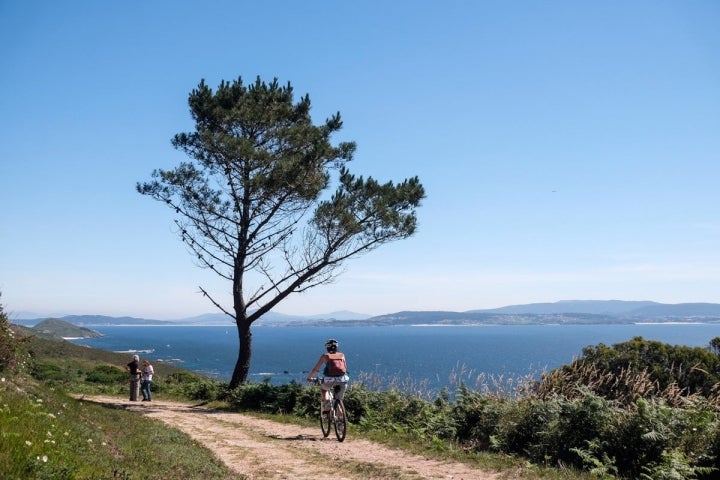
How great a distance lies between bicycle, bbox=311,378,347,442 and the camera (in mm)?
11709

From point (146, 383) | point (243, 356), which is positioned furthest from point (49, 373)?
point (243, 356)

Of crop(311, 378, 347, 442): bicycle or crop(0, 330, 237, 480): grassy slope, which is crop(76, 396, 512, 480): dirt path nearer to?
crop(311, 378, 347, 442): bicycle

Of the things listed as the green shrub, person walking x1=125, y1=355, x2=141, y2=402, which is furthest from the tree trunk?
the green shrub

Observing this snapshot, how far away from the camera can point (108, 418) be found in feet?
41.9

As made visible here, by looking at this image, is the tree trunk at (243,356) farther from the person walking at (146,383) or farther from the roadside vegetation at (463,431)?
the roadside vegetation at (463,431)

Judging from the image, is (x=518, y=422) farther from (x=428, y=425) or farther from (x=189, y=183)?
(x=189, y=183)

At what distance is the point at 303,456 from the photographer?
33.0ft

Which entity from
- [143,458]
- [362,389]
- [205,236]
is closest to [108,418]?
[143,458]

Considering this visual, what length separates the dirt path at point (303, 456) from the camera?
8.61m

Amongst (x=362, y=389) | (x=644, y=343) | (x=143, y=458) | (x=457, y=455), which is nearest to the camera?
(x=143, y=458)

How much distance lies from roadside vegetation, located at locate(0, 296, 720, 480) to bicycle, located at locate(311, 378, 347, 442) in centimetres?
93

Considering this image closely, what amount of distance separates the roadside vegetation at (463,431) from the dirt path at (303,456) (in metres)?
0.52

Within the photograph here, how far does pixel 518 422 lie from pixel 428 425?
2409mm

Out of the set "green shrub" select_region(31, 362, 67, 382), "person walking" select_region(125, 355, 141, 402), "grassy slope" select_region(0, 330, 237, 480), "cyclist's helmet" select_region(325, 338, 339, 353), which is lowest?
"green shrub" select_region(31, 362, 67, 382)
